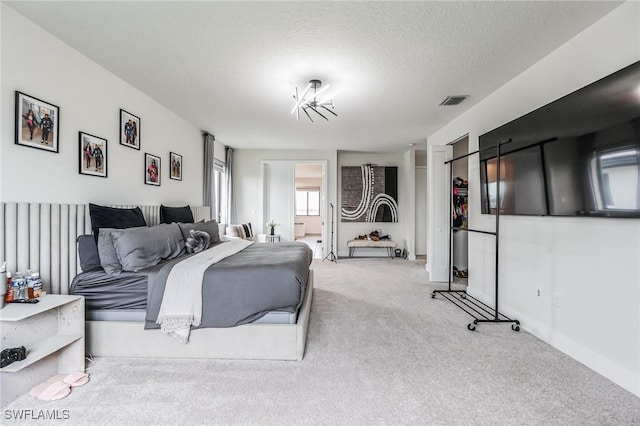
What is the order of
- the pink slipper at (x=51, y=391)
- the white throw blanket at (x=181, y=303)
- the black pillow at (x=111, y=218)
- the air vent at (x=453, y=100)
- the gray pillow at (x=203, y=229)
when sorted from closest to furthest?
the pink slipper at (x=51, y=391), the white throw blanket at (x=181, y=303), the black pillow at (x=111, y=218), the gray pillow at (x=203, y=229), the air vent at (x=453, y=100)

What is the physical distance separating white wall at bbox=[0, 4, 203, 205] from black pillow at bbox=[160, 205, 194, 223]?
200mm

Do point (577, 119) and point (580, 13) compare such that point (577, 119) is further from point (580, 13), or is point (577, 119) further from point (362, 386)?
point (362, 386)

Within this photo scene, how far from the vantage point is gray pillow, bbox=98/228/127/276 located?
2.25 m

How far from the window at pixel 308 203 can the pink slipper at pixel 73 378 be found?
9.74 metres

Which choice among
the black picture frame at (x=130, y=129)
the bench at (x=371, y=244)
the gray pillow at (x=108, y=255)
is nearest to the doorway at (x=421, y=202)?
the bench at (x=371, y=244)

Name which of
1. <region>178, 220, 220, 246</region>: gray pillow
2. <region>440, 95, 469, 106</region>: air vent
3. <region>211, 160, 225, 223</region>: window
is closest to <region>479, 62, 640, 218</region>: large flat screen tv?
<region>440, 95, 469, 106</region>: air vent

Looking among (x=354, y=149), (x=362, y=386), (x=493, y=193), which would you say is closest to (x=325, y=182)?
(x=354, y=149)

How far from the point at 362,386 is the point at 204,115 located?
13.1 feet

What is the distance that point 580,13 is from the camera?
1972 mm

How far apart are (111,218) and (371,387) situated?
8.63ft

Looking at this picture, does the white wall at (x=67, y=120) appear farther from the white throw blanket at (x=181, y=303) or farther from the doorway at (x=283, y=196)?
the doorway at (x=283, y=196)

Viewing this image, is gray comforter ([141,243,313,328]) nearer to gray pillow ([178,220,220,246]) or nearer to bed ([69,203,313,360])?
bed ([69,203,313,360])

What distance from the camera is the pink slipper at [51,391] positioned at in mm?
1725

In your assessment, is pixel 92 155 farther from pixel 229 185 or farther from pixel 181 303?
pixel 229 185
